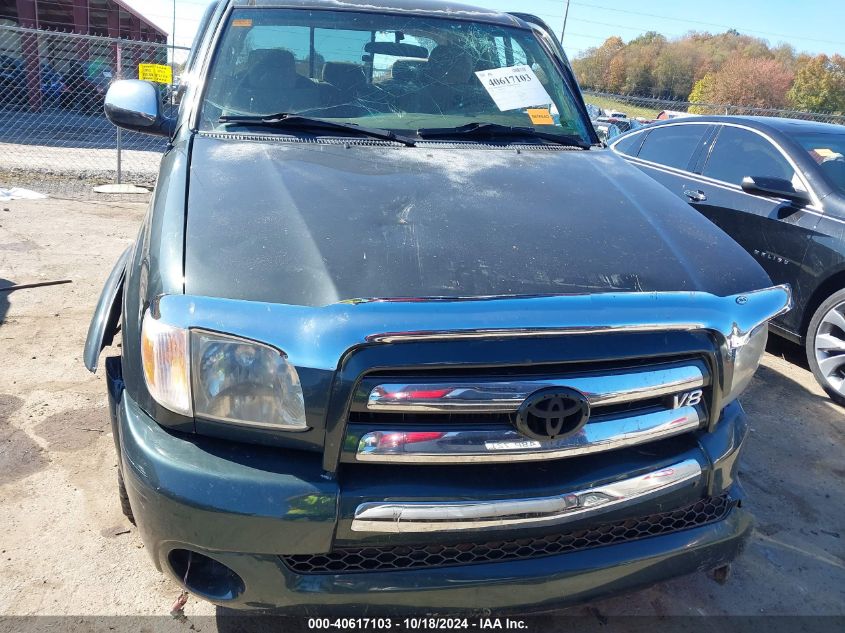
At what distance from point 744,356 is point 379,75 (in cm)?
198

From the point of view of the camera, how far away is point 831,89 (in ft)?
144

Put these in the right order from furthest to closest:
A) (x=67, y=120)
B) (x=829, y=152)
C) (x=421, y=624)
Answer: (x=67, y=120)
(x=829, y=152)
(x=421, y=624)

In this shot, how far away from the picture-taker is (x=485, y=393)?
172 cm

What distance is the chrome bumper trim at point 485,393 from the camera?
169cm

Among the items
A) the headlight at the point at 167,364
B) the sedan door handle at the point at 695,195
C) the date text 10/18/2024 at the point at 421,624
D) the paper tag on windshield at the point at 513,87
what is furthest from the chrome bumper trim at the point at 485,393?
the sedan door handle at the point at 695,195

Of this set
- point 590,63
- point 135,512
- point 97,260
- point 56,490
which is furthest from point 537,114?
point 590,63

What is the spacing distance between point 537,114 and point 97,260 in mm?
4565

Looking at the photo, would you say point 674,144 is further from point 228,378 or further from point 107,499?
point 228,378

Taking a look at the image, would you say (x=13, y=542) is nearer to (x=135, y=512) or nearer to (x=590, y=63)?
(x=135, y=512)

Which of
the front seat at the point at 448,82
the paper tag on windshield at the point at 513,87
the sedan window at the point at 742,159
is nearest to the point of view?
the front seat at the point at 448,82

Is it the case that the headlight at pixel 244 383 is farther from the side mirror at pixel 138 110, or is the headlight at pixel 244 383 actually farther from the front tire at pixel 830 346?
the front tire at pixel 830 346

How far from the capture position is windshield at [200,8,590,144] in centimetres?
291

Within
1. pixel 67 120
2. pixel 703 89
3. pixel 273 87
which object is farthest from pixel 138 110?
pixel 703 89

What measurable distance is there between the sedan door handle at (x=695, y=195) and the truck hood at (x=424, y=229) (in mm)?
2959
